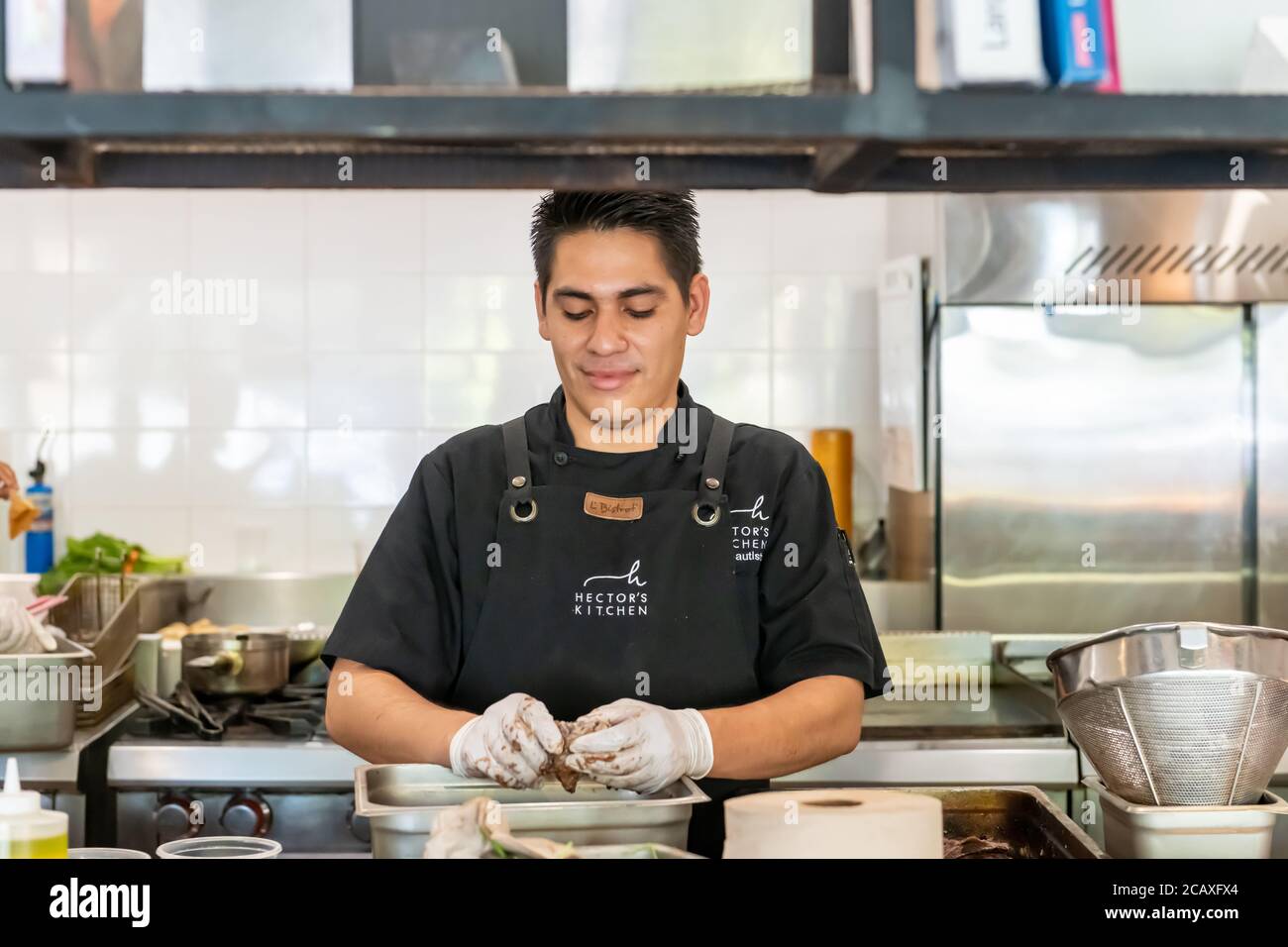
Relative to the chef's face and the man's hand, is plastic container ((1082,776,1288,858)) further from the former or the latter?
the man's hand

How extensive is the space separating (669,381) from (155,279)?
83.5 inches

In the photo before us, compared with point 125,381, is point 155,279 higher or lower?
higher

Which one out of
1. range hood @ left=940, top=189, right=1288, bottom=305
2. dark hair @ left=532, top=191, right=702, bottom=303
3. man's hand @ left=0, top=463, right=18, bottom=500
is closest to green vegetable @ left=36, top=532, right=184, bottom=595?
man's hand @ left=0, top=463, right=18, bottom=500

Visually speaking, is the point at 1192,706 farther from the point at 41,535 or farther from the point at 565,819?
the point at 41,535

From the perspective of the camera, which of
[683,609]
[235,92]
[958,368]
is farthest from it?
[958,368]

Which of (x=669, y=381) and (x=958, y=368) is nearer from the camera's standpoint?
(x=669, y=381)

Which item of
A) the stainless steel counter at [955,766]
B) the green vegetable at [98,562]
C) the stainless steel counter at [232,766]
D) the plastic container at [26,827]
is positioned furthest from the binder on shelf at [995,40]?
the green vegetable at [98,562]

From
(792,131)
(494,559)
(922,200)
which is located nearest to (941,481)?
(922,200)

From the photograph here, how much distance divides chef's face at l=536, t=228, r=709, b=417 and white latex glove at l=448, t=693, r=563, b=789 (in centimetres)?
63

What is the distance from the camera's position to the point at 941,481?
3340mm

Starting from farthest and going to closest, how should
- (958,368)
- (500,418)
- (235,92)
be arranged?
1. (500,418)
2. (958,368)
3. (235,92)

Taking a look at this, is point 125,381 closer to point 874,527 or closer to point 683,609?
point 874,527

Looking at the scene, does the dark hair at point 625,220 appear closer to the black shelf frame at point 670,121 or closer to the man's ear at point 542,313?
the man's ear at point 542,313

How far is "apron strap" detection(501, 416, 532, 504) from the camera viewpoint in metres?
1.91
